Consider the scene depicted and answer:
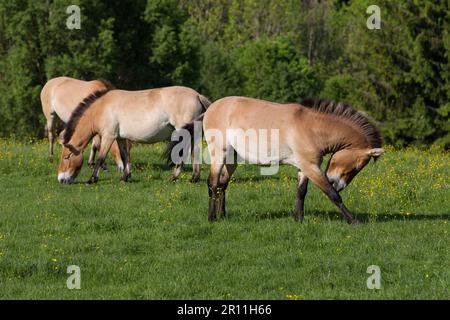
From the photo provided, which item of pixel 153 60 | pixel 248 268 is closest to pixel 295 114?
pixel 248 268

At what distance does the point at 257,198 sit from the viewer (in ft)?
45.1

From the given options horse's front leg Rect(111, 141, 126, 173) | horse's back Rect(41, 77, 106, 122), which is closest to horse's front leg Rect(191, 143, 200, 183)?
horse's front leg Rect(111, 141, 126, 173)

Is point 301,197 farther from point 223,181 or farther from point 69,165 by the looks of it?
point 69,165

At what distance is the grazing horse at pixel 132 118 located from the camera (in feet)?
51.9

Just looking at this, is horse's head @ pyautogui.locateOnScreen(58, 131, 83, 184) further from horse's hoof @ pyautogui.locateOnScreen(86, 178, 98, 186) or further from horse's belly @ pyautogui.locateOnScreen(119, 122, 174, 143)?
horse's belly @ pyautogui.locateOnScreen(119, 122, 174, 143)

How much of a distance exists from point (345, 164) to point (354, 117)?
72cm

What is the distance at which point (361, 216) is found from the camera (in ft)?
40.0

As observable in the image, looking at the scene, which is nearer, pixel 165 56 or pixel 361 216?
pixel 361 216

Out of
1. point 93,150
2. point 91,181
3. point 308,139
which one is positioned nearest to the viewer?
point 308,139

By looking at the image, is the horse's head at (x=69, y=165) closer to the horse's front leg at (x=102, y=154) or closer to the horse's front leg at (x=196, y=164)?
the horse's front leg at (x=102, y=154)

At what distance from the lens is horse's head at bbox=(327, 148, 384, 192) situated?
11473mm

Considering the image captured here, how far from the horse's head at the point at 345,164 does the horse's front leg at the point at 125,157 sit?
18.1 ft

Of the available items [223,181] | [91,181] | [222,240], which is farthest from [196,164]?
[222,240]
